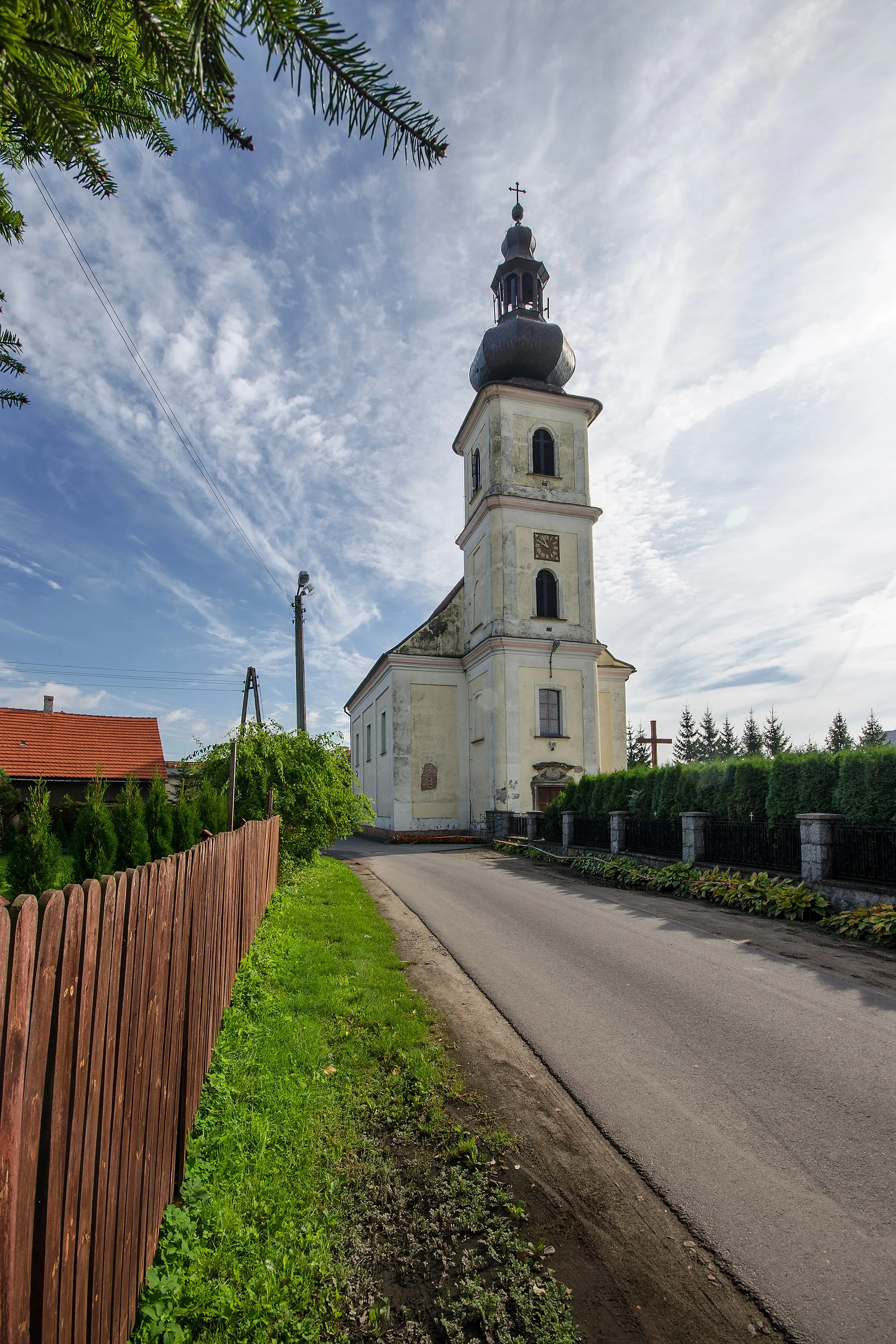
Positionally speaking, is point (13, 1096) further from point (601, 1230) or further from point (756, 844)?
point (756, 844)

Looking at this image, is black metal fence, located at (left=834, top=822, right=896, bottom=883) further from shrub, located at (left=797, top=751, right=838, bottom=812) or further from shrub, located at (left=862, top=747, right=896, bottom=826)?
shrub, located at (left=797, top=751, right=838, bottom=812)

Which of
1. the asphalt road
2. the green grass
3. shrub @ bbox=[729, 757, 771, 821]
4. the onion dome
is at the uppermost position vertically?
the onion dome

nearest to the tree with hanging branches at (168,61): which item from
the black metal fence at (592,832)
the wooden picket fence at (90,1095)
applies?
the wooden picket fence at (90,1095)

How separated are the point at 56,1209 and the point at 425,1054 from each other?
11.4 feet

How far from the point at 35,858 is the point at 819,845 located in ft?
44.0

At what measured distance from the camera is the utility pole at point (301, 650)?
58.9ft

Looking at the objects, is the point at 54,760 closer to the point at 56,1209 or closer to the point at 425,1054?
the point at 425,1054

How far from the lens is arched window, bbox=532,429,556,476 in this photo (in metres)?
28.8

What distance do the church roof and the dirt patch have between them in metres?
25.3

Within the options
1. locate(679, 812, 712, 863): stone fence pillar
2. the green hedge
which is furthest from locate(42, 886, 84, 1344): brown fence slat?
locate(679, 812, 712, 863): stone fence pillar

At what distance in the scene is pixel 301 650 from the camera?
61.0 feet

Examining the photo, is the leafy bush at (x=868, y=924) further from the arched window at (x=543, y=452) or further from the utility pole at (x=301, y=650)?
the arched window at (x=543, y=452)

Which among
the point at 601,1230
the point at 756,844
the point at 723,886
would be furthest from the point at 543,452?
the point at 601,1230

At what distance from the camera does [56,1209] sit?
1739mm
